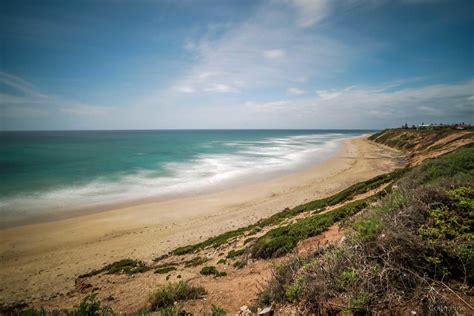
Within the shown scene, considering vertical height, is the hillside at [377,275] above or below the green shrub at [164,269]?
above

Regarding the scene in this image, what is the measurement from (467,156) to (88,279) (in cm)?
1980

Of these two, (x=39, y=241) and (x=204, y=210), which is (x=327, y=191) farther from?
(x=39, y=241)

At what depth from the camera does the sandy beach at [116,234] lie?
11.1m

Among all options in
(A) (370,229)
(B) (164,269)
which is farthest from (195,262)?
(A) (370,229)

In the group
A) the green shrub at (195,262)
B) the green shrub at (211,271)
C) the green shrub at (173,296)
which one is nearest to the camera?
the green shrub at (173,296)

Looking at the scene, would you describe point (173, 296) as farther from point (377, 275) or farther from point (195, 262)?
point (377, 275)

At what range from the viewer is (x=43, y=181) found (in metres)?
30.5

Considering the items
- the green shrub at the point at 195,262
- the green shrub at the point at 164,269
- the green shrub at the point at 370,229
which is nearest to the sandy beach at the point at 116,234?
the green shrub at the point at 164,269

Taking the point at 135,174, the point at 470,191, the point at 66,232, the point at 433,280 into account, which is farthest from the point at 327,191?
the point at 135,174

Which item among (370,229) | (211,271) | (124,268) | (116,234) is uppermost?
(370,229)

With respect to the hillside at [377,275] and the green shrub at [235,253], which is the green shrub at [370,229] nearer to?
the hillside at [377,275]

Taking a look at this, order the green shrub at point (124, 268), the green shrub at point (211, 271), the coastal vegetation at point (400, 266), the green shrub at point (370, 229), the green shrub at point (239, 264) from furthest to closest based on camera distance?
the green shrub at point (124, 268), the green shrub at point (239, 264), the green shrub at point (211, 271), the green shrub at point (370, 229), the coastal vegetation at point (400, 266)

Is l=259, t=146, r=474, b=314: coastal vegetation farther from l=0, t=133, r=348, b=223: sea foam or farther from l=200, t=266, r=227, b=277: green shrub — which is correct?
l=0, t=133, r=348, b=223: sea foam

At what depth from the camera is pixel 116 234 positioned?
15.8 metres
